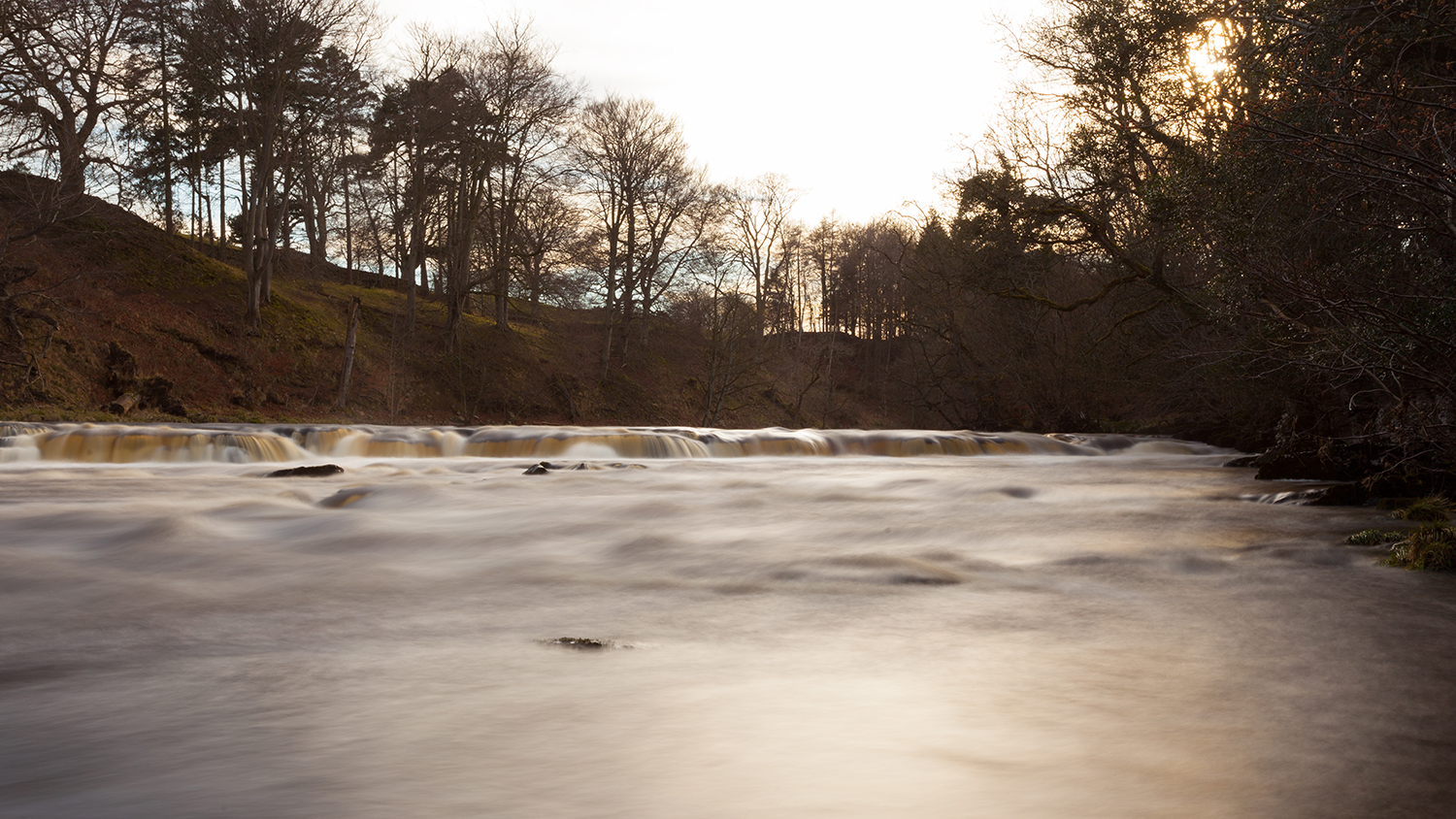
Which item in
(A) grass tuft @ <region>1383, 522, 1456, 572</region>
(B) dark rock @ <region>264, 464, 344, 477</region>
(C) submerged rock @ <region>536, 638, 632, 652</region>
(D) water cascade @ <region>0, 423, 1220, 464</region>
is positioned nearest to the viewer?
(C) submerged rock @ <region>536, 638, 632, 652</region>

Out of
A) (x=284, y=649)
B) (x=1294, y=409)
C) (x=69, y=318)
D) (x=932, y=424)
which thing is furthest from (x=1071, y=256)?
(x=69, y=318)

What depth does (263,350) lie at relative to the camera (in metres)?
29.1

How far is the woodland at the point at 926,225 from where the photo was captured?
26.2 ft

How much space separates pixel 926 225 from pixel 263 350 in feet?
72.3

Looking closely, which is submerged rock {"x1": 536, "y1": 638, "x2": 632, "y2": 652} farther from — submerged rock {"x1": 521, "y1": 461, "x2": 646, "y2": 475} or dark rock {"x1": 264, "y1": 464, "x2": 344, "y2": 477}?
submerged rock {"x1": 521, "y1": 461, "x2": 646, "y2": 475}

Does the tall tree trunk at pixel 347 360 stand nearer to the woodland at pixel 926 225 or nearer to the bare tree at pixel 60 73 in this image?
the woodland at pixel 926 225

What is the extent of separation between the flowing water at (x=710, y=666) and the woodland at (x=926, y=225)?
250cm

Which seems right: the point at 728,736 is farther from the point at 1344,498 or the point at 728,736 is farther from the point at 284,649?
the point at 1344,498

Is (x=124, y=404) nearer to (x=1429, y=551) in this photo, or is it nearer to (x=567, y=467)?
(x=567, y=467)

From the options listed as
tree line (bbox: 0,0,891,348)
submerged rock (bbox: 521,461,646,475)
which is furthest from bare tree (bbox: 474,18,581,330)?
submerged rock (bbox: 521,461,646,475)

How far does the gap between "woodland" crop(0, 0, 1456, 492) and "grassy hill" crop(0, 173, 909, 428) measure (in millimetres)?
223

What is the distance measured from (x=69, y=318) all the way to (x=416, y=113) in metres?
14.3

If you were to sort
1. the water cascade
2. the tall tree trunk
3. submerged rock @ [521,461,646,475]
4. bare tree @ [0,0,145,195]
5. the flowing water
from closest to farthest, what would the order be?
the flowing water → submerged rock @ [521,461,646,475] → the water cascade → bare tree @ [0,0,145,195] → the tall tree trunk

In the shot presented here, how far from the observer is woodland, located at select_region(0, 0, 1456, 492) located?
314 inches
